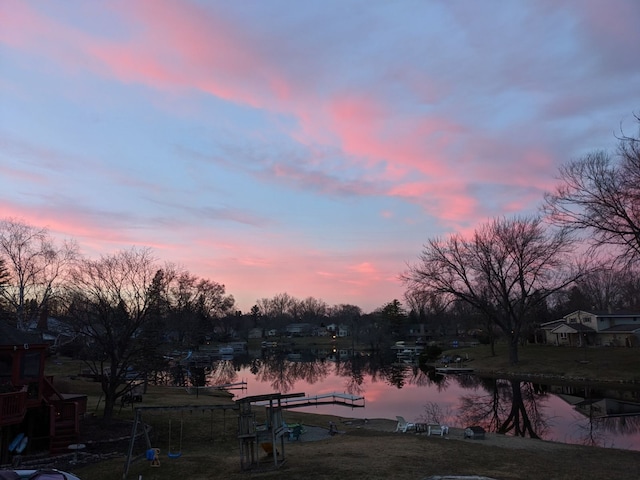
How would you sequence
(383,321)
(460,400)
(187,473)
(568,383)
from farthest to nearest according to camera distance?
(383,321)
(568,383)
(460,400)
(187,473)

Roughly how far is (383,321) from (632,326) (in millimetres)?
74970

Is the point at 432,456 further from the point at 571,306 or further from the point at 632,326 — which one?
the point at 571,306

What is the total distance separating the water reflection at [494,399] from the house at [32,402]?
21699 mm

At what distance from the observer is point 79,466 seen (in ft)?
52.3

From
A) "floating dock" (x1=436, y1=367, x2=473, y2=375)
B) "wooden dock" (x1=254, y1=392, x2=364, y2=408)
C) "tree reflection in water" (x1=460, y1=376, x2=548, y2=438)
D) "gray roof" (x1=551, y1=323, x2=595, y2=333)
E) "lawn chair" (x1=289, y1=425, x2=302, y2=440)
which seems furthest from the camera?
"gray roof" (x1=551, y1=323, x2=595, y2=333)

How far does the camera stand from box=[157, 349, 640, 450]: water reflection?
2700cm

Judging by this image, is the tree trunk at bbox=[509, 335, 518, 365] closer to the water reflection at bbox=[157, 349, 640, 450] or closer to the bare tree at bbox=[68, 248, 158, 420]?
the water reflection at bbox=[157, 349, 640, 450]

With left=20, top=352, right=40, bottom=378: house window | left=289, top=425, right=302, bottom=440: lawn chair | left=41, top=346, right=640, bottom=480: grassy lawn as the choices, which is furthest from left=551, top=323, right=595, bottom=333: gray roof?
left=20, top=352, right=40, bottom=378: house window

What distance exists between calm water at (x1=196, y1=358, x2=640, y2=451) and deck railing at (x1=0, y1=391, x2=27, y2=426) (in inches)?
832

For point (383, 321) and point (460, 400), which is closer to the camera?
point (460, 400)

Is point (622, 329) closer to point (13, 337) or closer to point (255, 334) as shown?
point (13, 337)

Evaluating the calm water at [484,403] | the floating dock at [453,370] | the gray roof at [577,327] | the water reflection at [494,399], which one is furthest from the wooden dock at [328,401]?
the gray roof at [577,327]

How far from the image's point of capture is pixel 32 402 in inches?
742

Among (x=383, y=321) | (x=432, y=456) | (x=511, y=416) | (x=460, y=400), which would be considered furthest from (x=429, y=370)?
(x=383, y=321)
